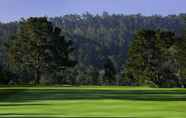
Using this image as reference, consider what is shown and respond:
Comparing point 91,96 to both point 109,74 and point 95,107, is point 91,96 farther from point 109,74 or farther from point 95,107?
point 109,74

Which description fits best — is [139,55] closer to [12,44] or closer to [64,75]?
[12,44]

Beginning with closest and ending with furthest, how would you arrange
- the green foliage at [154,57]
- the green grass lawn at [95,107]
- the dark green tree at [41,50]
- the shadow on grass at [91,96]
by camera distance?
the green grass lawn at [95,107] < the shadow on grass at [91,96] < the dark green tree at [41,50] < the green foliage at [154,57]

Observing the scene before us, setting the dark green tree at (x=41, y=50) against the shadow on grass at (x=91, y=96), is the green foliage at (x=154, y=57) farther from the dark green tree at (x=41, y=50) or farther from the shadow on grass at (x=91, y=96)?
the shadow on grass at (x=91, y=96)

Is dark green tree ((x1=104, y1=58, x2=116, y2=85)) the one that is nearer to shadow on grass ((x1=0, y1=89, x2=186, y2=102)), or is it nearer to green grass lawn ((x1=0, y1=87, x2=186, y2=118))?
shadow on grass ((x1=0, y1=89, x2=186, y2=102))

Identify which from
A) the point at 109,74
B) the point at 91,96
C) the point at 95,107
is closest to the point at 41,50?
the point at 109,74

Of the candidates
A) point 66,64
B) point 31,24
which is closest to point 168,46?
point 66,64

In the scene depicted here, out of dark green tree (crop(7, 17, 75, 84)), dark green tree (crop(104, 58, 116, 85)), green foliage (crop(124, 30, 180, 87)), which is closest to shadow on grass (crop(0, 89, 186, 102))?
dark green tree (crop(7, 17, 75, 84))

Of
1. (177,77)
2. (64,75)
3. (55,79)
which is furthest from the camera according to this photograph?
(64,75)

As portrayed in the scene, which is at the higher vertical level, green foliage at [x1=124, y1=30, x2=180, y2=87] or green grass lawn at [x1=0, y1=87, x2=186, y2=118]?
green foliage at [x1=124, y1=30, x2=180, y2=87]

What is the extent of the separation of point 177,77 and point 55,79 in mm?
28361

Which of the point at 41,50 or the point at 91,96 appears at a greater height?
the point at 41,50

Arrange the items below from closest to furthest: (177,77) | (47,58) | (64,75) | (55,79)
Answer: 1. (47,58)
2. (177,77)
3. (55,79)
4. (64,75)

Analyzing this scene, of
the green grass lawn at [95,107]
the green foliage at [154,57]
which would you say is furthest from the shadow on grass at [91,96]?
the green foliage at [154,57]

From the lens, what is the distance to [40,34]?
99750 millimetres
